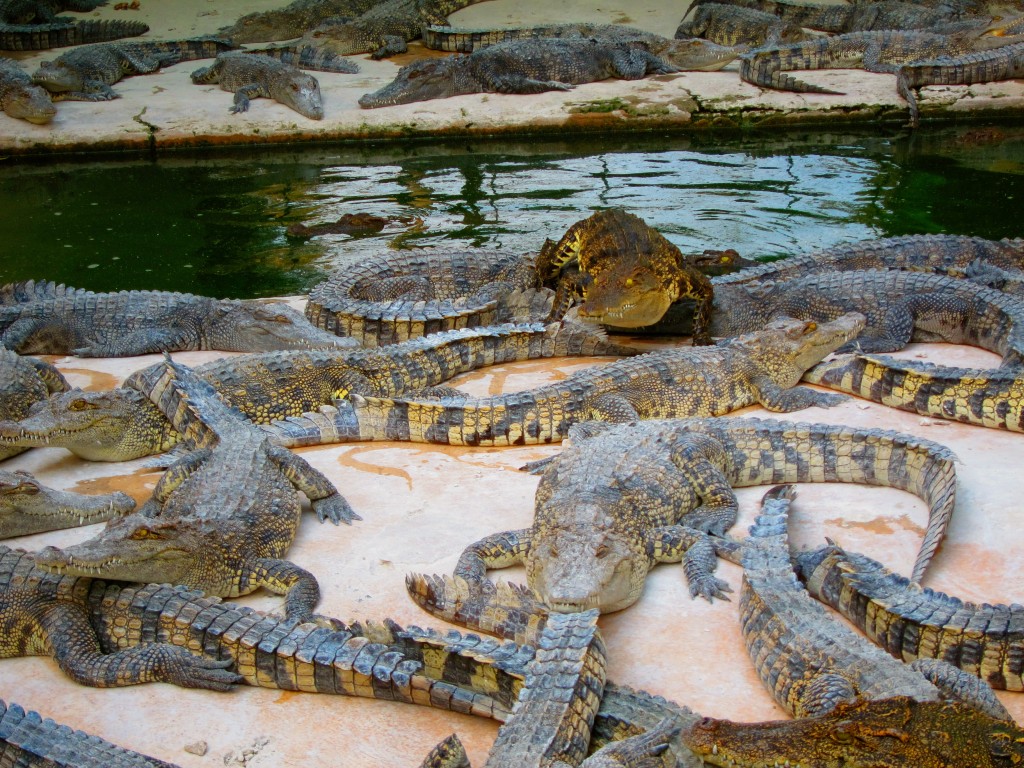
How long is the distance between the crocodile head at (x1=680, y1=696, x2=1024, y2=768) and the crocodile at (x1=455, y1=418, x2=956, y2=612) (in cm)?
85

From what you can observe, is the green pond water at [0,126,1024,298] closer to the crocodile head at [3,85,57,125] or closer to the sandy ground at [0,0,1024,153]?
the sandy ground at [0,0,1024,153]

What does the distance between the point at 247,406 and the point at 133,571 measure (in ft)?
6.15

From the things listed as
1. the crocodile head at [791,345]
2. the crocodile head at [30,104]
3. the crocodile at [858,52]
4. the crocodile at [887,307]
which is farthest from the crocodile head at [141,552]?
the crocodile at [858,52]

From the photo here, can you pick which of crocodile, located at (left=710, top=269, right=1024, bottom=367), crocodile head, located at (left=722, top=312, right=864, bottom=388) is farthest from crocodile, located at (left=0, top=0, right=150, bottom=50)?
crocodile head, located at (left=722, top=312, right=864, bottom=388)

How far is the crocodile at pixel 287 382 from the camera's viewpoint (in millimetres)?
4953

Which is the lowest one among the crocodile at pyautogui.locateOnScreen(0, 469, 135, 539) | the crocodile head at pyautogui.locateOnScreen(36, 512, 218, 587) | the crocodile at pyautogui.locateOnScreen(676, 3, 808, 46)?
the crocodile at pyautogui.locateOnScreen(0, 469, 135, 539)

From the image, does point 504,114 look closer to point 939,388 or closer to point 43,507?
point 939,388

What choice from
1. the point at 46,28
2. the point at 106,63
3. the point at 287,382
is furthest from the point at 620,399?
the point at 46,28

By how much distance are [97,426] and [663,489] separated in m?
2.58

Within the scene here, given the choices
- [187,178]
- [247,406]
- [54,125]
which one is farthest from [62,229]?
[247,406]

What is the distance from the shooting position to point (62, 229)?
968 centimetres

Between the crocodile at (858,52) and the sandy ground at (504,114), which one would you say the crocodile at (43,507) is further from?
the crocodile at (858,52)

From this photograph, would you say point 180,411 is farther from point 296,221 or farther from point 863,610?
point 296,221

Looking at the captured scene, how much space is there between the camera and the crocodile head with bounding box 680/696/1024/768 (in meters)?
2.54
